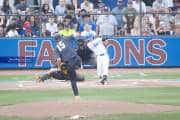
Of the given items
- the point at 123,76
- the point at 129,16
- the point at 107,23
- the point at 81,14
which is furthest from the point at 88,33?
the point at 129,16

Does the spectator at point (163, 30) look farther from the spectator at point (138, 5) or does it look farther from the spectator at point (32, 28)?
the spectator at point (32, 28)

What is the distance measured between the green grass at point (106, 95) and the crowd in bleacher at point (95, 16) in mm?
8067

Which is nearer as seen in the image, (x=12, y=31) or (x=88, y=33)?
(x=88, y=33)

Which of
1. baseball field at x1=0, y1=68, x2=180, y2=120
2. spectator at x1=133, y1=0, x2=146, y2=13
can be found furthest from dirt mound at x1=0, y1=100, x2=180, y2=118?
spectator at x1=133, y1=0, x2=146, y2=13

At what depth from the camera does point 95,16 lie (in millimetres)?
26891

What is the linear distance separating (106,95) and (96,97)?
29.3 inches

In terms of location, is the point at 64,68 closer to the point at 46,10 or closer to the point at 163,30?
the point at 46,10

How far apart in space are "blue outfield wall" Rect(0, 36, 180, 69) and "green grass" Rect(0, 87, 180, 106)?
8398 millimetres

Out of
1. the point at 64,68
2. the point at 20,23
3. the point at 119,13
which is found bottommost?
the point at 64,68

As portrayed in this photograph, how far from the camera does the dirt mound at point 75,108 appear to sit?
12.5m

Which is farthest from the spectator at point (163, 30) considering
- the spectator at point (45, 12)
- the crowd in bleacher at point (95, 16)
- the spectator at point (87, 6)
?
the spectator at point (45, 12)

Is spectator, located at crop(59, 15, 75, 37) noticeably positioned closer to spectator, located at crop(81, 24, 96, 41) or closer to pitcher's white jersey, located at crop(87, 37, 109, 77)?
pitcher's white jersey, located at crop(87, 37, 109, 77)

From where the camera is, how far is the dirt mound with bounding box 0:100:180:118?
41.1 feet

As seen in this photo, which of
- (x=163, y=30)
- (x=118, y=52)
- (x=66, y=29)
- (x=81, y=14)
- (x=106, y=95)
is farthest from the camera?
(x=163, y=30)
